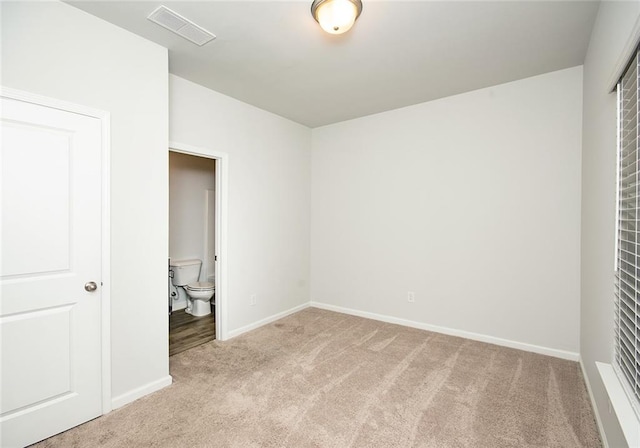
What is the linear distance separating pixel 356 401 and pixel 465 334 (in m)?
1.85

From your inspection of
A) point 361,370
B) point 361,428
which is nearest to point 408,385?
point 361,370

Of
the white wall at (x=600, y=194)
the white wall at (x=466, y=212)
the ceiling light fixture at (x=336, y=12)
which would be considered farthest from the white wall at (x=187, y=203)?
the white wall at (x=600, y=194)

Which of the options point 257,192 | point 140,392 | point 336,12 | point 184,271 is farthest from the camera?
point 184,271

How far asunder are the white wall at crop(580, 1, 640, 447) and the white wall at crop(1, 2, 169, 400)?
9.77 ft

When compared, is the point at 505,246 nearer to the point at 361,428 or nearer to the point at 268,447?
the point at 361,428

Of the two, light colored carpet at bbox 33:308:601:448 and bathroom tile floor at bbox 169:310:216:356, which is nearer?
light colored carpet at bbox 33:308:601:448

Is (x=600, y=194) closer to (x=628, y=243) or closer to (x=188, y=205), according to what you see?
(x=628, y=243)

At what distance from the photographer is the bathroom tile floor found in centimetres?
332

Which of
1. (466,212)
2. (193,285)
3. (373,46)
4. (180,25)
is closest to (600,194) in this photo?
(466,212)

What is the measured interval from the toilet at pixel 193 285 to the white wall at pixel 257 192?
90 cm

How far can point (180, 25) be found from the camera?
2213 mm

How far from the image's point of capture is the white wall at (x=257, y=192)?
323 centimetres

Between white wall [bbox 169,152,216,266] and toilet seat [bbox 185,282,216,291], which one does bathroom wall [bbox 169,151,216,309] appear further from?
toilet seat [bbox 185,282,216,291]

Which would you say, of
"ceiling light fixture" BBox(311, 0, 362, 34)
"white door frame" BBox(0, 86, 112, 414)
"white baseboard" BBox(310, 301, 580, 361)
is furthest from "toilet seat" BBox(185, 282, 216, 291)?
"ceiling light fixture" BBox(311, 0, 362, 34)
